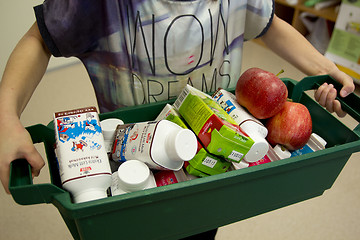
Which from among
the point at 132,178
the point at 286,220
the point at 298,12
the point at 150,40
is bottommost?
the point at 286,220

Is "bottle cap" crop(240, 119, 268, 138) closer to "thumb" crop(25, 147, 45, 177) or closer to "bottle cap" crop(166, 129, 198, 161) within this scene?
"bottle cap" crop(166, 129, 198, 161)

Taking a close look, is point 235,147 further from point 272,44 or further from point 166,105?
point 272,44

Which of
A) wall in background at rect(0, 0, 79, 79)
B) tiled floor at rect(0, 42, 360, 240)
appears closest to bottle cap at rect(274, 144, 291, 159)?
tiled floor at rect(0, 42, 360, 240)

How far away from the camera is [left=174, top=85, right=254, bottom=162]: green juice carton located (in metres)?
0.48

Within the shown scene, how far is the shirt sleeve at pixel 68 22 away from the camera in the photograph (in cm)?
53

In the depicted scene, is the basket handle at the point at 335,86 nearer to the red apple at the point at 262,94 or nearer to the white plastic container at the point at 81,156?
the red apple at the point at 262,94

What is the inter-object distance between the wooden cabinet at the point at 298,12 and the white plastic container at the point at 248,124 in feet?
5.54

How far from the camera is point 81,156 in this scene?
46 cm

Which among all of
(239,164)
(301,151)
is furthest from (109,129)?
(301,151)

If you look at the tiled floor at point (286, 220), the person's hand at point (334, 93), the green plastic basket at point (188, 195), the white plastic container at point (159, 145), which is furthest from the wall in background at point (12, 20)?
the person's hand at point (334, 93)

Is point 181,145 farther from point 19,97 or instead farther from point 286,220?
point 286,220

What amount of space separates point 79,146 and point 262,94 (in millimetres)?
342

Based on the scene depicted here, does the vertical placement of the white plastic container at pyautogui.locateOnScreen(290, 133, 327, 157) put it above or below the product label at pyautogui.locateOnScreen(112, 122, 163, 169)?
below

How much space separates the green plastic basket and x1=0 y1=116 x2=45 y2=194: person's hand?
15 mm
